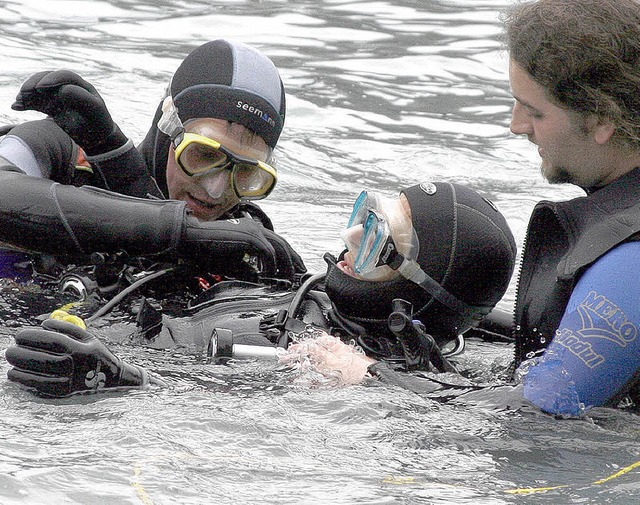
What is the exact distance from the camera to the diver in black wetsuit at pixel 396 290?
3.85 m

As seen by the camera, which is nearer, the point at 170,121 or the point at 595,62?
the point at 595,62

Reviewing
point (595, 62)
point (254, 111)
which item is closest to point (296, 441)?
point (595, 62)

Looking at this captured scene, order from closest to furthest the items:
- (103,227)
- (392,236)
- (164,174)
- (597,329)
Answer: (597,329), (392,236), (103,227), (164,174)

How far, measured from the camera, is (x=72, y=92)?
174 inches

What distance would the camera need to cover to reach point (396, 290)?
154 inches

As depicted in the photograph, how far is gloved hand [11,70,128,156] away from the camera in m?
4.45

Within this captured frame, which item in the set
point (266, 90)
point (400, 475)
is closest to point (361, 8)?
point (266, 90)

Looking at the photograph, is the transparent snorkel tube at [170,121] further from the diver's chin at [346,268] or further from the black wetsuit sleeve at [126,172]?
the diver's chin at [346,268]

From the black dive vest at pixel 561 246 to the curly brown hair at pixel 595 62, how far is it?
0.20 metres

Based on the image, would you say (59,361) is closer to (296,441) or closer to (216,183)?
(296,441)

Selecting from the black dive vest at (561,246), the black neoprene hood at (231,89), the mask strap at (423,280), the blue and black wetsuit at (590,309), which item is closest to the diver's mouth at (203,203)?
the black neoprene hood at (231,89)

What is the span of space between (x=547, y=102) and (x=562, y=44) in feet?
0.60

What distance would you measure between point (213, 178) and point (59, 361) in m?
1.44

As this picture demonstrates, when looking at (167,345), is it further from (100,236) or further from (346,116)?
(346,116)
